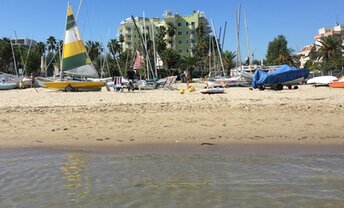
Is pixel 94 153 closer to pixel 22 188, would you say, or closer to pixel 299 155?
pixel 22 188

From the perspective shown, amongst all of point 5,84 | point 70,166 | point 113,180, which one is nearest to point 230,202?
point 113,180

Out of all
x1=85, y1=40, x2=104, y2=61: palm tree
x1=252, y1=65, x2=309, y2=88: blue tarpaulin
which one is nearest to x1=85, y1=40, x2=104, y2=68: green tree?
x1=85, y1=40, x2=104, y2=61: palm tree

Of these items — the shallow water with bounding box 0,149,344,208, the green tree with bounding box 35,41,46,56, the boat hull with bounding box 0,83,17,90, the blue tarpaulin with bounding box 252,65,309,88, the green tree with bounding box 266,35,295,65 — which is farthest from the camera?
the green tree with bounding box 35,41,46,56

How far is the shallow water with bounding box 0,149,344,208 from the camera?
6.20 m

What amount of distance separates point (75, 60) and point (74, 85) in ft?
6.57

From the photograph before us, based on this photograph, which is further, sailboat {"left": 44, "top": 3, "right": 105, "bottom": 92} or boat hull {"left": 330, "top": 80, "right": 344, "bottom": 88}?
sailboat {"left": 44, "top": 3, "right": 105, "bottom": 92}

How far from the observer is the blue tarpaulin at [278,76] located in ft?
96.9

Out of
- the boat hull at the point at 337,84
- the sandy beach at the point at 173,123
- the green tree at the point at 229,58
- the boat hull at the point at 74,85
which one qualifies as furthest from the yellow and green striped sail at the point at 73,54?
the green tree at the point at 229,58

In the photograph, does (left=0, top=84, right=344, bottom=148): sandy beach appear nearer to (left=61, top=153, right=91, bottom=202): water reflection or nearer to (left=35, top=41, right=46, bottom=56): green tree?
(left=61, top=153, right=91, bottom=202): water reflection

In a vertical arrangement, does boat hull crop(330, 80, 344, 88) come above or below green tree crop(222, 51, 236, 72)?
below

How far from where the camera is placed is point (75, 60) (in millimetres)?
31016

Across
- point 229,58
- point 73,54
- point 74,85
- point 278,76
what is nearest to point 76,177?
point 74,85

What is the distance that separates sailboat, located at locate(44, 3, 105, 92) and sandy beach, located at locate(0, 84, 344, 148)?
44.1 feet

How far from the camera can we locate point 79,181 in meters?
7.42
